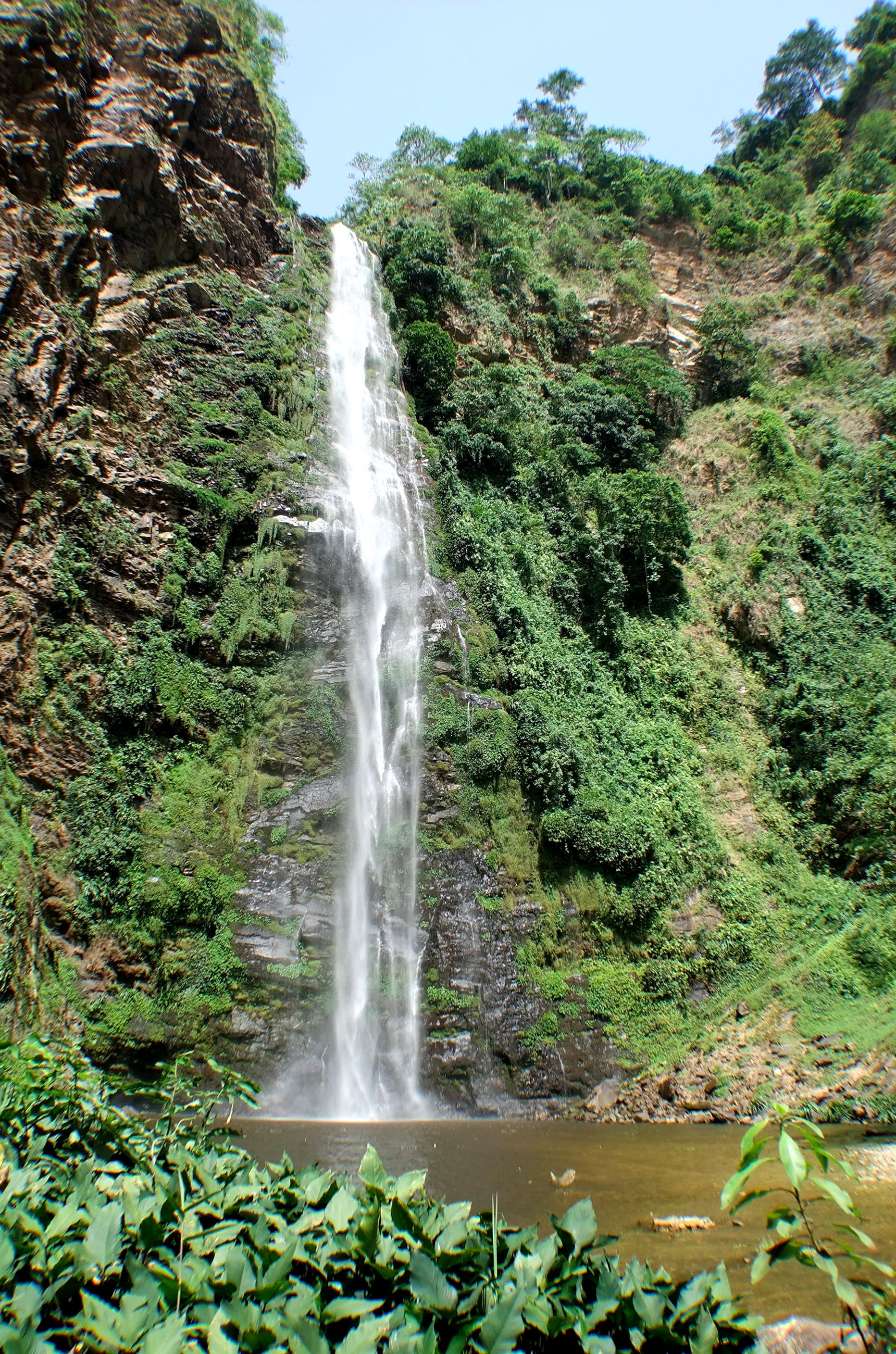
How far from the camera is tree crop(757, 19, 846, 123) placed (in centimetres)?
3794

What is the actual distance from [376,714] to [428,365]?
12.4 m

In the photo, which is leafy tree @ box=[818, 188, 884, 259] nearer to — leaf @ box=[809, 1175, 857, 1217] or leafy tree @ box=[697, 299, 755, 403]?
leafy tree @ box=[697, 299, 755, 403]

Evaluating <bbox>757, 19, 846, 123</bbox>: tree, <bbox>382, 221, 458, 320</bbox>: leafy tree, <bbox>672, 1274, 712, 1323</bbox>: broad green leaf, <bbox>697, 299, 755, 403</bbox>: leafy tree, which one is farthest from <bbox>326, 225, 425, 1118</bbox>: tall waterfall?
<bbox>757, 19, 846, 123</bbox>: tree

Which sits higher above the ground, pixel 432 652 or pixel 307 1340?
pixel 432 652

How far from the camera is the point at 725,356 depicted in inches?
1012

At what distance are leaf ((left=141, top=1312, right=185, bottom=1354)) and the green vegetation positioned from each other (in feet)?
35.2

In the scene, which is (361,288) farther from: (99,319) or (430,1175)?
(430,1175)

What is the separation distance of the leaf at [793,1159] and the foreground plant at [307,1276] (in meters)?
0.41

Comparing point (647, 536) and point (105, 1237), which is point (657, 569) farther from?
point (105, 1237)

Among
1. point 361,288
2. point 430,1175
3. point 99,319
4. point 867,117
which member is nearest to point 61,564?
point 99,319

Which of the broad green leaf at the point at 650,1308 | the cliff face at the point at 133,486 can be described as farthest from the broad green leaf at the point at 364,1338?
the cliff face at the point at 133,486

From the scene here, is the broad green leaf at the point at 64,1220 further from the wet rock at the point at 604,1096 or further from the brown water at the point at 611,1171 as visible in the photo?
the wet rock at the point at 604,1096

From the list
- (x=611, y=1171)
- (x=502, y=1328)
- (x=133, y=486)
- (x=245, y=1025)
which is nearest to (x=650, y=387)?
(x=133, y=486)

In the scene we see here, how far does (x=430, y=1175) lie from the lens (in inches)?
243
